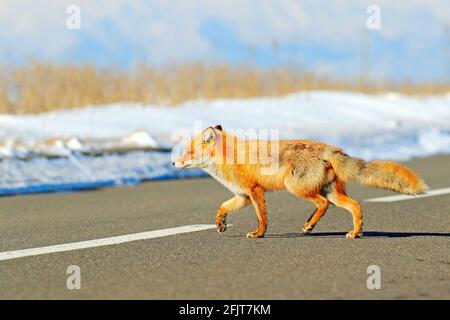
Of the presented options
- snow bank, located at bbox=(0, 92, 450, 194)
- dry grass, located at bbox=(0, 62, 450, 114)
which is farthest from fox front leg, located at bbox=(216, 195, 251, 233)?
dry grass, located at bbox=(0, 62, 450, 114)

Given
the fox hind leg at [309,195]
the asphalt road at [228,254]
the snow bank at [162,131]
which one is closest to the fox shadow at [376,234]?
the asphalt road at [228,254]

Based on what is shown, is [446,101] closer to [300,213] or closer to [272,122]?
[272,122]

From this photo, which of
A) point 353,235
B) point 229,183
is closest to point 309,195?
point 353,235

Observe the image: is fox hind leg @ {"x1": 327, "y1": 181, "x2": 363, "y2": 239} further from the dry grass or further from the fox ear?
the dry grass

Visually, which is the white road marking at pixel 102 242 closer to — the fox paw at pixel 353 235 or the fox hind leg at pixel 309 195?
the fox hind leg at pixel 309 195

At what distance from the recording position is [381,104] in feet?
106

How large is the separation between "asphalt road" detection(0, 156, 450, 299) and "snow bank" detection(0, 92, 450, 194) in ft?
8.31

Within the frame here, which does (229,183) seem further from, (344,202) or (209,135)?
(344,202)

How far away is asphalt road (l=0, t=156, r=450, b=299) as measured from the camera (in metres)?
5.82

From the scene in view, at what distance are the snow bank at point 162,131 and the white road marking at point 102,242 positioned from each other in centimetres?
458

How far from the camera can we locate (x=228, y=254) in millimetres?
7102

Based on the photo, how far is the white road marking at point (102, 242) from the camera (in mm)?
7289

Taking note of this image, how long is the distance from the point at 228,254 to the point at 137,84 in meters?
20.3
